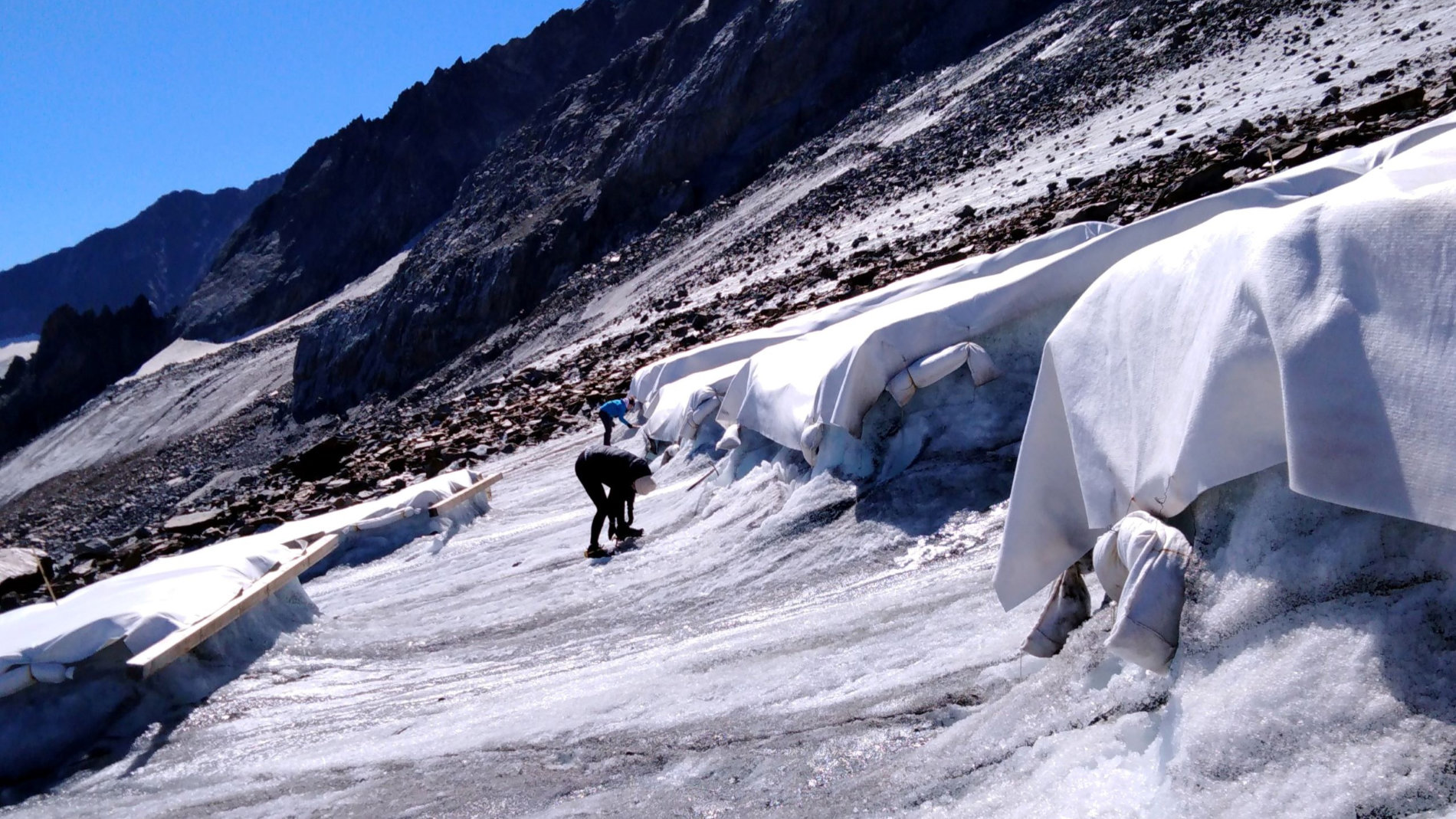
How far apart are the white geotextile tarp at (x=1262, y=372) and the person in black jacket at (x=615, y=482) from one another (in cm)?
439

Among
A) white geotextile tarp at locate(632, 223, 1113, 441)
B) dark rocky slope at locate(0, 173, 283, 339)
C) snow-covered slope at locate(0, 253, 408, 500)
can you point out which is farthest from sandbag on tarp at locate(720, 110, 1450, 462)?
dark rocky slope at locate(0, 173, 283, 339)

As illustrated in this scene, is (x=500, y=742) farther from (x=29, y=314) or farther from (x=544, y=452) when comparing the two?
(x=29, y=314)

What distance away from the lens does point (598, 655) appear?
16.9ft

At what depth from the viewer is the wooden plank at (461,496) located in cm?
927

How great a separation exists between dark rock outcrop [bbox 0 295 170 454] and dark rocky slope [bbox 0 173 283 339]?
181 feet

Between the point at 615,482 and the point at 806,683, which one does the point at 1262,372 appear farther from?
the point at 615,482

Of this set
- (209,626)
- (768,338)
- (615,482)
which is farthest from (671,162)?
(209,626)

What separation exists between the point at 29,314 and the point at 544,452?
137m

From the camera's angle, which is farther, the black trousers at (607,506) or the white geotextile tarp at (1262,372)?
the black trousers at (607,506)

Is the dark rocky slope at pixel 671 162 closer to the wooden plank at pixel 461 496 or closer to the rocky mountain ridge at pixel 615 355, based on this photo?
the rocky mountain ridge at pixel 615 355

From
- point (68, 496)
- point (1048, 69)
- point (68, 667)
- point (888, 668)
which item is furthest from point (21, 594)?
point (68, 496)

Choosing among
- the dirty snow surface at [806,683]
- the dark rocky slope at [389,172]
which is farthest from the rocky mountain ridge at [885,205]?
the dark rocky slope at [389,172]

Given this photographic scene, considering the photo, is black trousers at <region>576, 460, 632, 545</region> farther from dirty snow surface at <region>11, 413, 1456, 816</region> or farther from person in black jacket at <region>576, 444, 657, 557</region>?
dirty snow surface at <region>11, 413, 1456, 816</region>

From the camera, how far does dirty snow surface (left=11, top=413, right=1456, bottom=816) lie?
225cm
